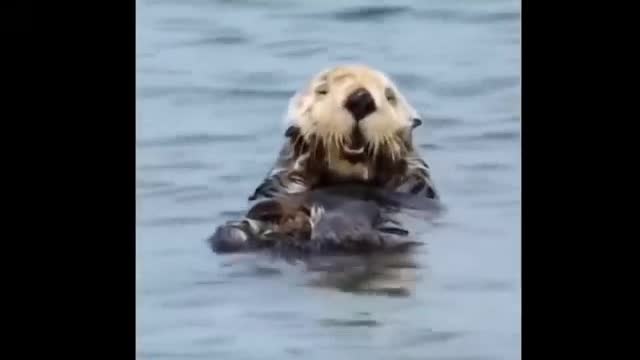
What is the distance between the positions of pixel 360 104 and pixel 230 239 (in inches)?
10.6

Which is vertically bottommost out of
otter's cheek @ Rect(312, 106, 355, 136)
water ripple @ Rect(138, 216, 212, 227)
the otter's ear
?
water ripple @ Rect(138, 216, 212, 227)

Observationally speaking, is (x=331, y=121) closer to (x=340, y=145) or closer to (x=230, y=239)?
(x=340, y=145)

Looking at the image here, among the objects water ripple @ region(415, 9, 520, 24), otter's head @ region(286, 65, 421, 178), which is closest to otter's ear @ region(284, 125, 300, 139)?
otter's head @ region(286, 65, 421, 178)

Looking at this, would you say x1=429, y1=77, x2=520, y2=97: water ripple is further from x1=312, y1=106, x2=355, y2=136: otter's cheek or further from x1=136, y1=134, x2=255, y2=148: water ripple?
x1=136, y1=134, x2=255, y2=148: water ripple

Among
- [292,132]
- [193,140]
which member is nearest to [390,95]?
[292,132]

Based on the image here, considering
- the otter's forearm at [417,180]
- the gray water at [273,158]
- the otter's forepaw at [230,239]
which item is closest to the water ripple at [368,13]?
the gray water at [273,158]

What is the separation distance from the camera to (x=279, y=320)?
1593mm

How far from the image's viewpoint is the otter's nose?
1.61 m

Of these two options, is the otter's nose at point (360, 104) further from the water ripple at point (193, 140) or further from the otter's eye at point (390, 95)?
the water ripple at point (193, 140)

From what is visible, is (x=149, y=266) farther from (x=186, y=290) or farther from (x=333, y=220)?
(x=333, y=220)

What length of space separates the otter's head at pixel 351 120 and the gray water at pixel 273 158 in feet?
0.07

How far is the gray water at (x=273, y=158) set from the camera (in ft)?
5.22
